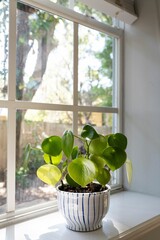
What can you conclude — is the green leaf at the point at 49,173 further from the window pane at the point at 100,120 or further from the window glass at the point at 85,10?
the window glass at the point at 85,10

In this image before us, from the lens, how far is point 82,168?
1066 millimetres

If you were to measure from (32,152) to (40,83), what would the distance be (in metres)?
0.36

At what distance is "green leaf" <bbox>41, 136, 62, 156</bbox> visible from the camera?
1.14 meters

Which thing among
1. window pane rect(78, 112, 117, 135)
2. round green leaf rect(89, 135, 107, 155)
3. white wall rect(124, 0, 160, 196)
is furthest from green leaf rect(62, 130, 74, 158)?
white wall rect(124, 0, 160, 196)

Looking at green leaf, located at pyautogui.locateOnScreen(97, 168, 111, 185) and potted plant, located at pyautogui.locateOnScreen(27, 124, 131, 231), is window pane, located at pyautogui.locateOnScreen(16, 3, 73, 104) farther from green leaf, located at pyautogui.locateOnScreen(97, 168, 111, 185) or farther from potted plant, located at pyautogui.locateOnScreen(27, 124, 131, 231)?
green leaf, located at pyautogui.locateOnScreen(97, 168, 111, 185)

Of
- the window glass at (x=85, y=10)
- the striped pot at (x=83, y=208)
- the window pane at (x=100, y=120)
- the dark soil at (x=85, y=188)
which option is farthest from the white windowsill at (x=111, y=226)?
the window glass at (x=85, y=10)

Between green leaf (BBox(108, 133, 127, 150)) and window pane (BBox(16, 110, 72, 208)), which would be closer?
green leaf (BBox(108, 133, 127, 150))

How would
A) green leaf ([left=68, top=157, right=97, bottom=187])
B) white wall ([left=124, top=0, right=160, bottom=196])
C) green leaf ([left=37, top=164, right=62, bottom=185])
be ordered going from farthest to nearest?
white wall ([left=124, top=0, right=160, bottom=196])
green leaf ([left=37, top=164, right=62, bottom=185])
green leaf ([left=68, top=157, right=97, bottom=187])

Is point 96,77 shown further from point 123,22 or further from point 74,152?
point 74,152

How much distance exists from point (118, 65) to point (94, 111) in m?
0.40

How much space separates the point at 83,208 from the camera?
3.70 feet

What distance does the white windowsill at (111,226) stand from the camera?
1.13m

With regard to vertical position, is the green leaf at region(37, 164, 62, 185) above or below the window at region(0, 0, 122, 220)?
below

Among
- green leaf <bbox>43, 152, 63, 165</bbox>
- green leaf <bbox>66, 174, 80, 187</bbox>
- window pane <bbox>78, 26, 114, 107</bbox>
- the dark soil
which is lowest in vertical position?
the dark soil
